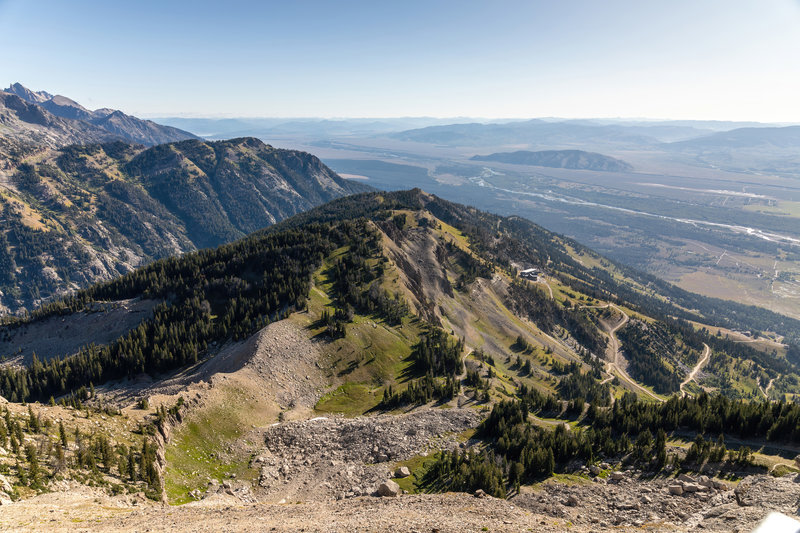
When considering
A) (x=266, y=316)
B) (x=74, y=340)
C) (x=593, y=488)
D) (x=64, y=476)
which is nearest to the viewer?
(x=64, y=476)

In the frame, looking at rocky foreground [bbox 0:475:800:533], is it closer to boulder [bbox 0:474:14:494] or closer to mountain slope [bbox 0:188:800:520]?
boulder [bbox 0:474:14:494]

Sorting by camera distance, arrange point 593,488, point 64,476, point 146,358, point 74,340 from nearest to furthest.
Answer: point 64,476 → point 593,488 → point 146,358 → point 74,340

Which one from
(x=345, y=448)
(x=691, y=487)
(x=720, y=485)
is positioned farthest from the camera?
(x=345, y=448)

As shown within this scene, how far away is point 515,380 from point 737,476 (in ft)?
297

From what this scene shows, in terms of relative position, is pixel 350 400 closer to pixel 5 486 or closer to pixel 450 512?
pixel 450 512

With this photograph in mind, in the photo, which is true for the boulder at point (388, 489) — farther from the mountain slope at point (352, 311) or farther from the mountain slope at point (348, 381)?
the mountain slope at point (352, 311)

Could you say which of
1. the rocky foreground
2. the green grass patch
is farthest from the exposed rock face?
the rocky foreground

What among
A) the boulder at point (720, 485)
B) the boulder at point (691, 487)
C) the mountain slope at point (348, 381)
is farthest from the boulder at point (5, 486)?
the boulder at point (720, 485)

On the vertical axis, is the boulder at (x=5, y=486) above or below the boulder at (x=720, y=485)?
above

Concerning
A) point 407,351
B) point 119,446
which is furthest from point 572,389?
point 119,446

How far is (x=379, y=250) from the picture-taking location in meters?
158

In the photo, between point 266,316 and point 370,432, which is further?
point 266,316

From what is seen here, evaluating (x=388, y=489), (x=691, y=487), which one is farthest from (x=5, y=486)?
(x=691, y=487)

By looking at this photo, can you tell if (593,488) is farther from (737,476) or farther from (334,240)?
(334,240)
